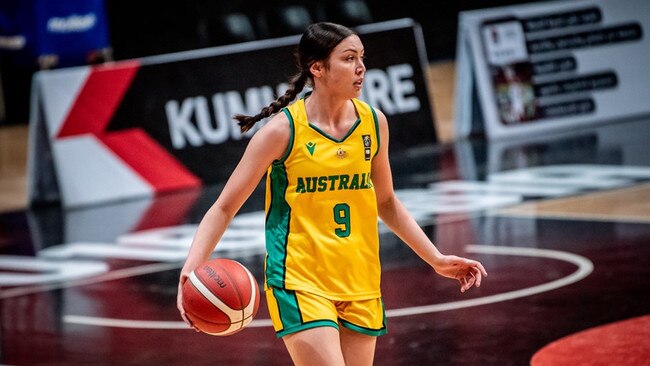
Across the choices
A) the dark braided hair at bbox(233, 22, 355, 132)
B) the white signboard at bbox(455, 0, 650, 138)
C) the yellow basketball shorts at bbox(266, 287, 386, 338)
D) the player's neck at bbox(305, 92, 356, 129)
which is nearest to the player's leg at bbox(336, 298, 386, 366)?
the yellow basketball shorts at bbox(266, 287, 386, 338)

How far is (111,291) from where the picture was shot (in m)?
9.98

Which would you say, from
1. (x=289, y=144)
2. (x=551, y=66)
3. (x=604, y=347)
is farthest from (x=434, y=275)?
(x=551, y=66)

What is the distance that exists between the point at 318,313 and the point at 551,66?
12.8m

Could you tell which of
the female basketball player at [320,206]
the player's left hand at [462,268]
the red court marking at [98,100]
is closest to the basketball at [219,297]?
the female basketball player at [320,206]

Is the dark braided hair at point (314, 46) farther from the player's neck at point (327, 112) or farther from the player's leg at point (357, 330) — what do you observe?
the player's leg at point (357, 330)

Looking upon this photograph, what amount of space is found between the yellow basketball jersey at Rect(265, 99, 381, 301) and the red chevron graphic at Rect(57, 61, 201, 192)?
9.72m

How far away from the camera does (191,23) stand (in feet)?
74.4

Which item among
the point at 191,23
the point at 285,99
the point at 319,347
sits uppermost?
the point at 285,99

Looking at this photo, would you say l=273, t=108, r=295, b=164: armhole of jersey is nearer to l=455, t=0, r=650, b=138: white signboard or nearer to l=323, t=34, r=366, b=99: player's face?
l=323, t=34, r=366, b=99: player's face

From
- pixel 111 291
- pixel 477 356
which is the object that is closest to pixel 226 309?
pixel 477 356

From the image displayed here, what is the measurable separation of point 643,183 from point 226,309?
27.7ft

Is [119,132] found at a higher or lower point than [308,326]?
lower

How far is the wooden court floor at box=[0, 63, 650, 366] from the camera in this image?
7668 millimetres

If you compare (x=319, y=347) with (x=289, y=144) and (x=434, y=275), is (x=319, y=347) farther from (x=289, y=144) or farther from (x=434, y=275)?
(x=434, y=275)
